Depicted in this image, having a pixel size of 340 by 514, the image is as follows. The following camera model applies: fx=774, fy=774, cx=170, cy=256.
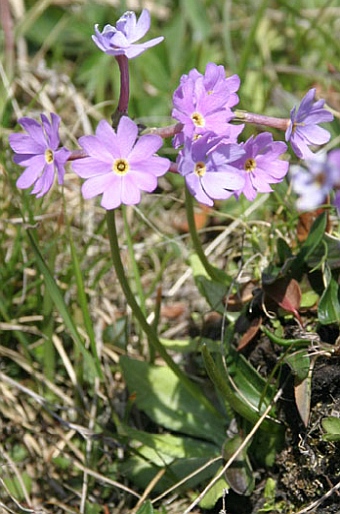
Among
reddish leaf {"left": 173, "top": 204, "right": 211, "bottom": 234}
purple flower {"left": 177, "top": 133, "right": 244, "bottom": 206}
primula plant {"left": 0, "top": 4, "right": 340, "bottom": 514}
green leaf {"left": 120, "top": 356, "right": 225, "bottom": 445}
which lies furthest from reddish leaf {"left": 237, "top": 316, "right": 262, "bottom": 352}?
reddish leaf {"left": 173, "top": 204, "right": 211, "bottom": 234}

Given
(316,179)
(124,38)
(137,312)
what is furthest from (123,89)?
(316,179)

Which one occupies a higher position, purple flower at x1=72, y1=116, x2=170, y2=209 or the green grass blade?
purple flower at x1=72, y1=116, x2=170, y2=209

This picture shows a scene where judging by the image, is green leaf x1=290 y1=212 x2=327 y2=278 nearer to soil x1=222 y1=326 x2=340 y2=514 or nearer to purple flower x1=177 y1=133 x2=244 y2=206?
A: soil x1=222 y1=326 x2=340 y2=514

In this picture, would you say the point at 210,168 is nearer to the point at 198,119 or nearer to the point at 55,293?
the point at 198,119

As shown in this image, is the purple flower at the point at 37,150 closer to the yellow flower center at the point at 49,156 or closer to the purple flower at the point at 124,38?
the yellow flower center at the point at 49,156

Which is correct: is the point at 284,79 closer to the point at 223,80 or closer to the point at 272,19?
the point at 272,19
